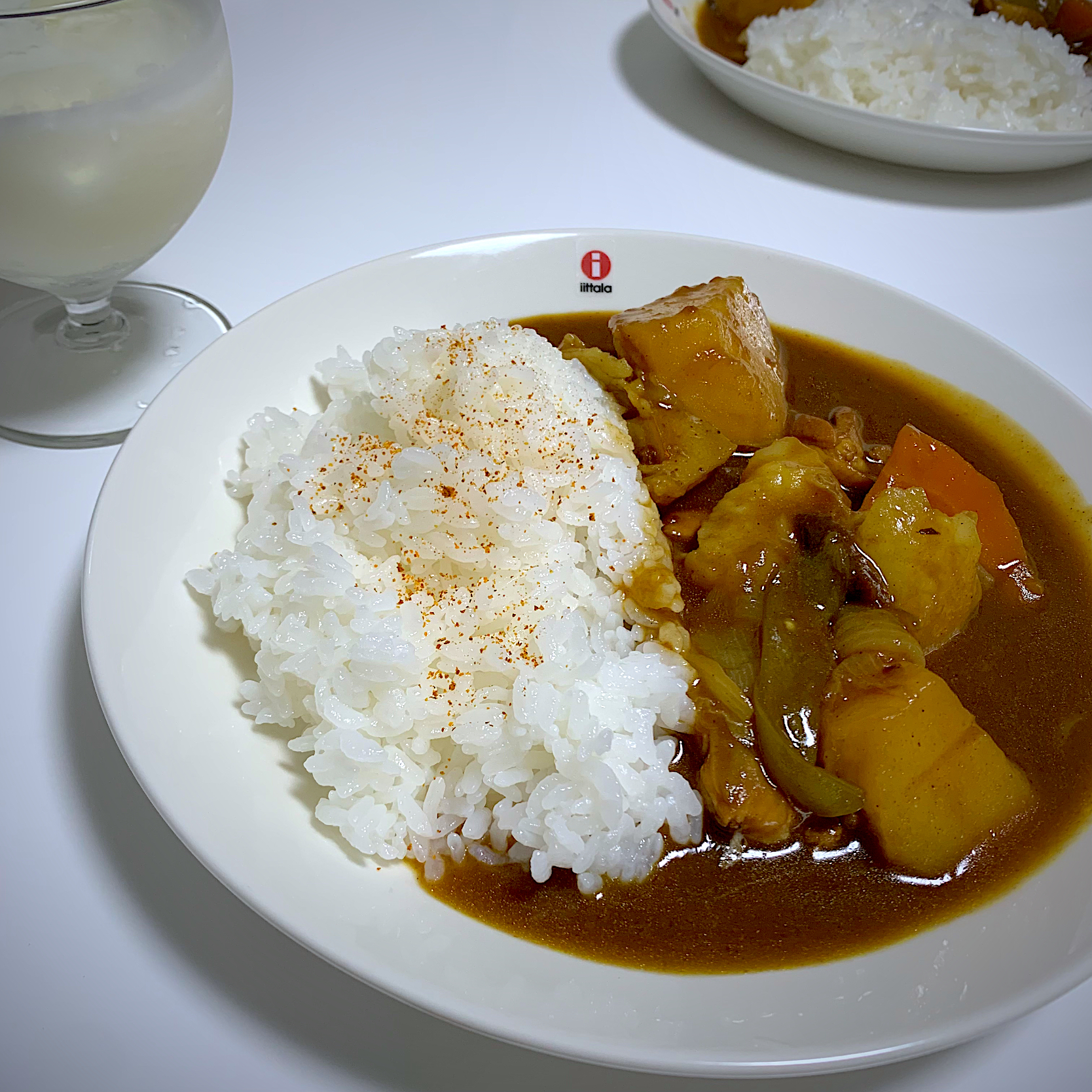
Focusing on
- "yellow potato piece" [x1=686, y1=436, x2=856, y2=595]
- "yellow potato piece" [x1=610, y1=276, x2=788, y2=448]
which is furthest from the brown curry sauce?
"yellow potato piece" [x1=610, y1=276, x2=788, y2=448]

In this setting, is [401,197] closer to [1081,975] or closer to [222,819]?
[222,819]

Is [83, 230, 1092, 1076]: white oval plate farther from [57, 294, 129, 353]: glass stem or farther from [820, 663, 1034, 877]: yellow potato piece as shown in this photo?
[57, 294, 129, 353]: glass stem

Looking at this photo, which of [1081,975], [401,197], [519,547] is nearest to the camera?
[1081,975]

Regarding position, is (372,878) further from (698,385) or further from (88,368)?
(88,368)

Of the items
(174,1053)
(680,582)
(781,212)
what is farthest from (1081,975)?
(781,212)

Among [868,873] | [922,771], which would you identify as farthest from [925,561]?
[868,873]

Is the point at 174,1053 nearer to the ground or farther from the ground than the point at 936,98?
nearer to the ground
